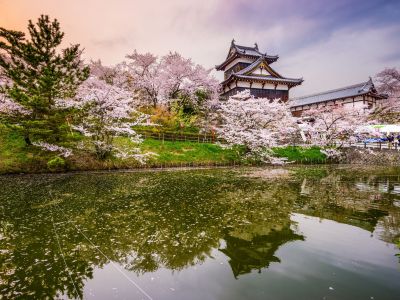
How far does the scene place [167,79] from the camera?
35.8 metres

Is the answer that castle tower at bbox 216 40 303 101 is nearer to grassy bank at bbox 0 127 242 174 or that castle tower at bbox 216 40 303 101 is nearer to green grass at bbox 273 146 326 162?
green grass at bbox 273 146 326 162

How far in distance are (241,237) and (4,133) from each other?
86.5 ft

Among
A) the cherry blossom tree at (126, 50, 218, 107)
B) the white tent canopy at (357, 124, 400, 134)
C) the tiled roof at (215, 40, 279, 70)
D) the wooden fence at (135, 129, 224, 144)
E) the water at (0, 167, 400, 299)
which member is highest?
the tiled roof at (215, 40, 279, 70)

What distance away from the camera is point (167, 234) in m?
8.85

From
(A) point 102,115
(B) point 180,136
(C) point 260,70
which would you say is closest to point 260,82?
(C) point 260,70

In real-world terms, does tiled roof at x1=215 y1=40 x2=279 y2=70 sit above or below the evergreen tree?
above

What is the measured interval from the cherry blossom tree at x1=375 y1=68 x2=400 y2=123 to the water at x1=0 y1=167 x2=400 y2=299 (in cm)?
3810

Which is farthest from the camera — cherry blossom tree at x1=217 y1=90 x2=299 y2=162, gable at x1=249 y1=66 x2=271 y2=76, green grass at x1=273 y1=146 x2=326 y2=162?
gable at x1=249 y1=66 x2=271 y2=76

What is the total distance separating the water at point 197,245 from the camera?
19.2ft

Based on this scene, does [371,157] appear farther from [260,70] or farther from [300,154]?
[260,70]

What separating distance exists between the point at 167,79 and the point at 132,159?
15.1 meters

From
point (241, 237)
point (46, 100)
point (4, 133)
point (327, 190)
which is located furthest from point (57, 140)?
point (327, 190)

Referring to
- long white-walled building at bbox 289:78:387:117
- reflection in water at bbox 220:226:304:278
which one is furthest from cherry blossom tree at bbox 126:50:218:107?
reflection in water at bbox 220:226:304:278

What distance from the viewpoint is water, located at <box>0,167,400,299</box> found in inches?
230
